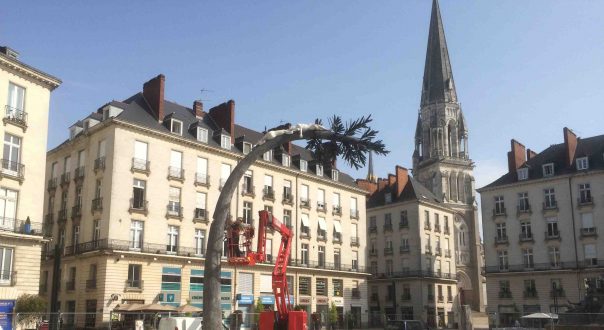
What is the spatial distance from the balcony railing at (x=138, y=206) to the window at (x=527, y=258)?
33821 millimetres

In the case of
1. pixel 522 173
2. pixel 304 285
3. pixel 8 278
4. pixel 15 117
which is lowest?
pixel 304 285

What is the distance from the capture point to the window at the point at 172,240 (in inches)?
1626

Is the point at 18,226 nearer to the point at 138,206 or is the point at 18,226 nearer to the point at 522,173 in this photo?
the point at 138,206

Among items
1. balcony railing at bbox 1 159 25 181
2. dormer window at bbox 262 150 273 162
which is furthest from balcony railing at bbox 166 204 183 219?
balcony railing at bbox 1 159 25 181

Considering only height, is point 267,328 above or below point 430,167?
below

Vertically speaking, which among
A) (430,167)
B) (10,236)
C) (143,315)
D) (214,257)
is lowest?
(143,315)

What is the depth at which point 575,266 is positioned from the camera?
Result: 50688 mm

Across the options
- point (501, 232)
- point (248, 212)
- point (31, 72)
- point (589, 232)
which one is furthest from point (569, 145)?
point (31, 72)

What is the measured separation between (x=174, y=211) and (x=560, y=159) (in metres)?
35.3

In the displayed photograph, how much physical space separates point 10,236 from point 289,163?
27.1 metres

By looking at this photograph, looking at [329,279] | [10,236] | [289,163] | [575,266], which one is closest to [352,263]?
[329,279]

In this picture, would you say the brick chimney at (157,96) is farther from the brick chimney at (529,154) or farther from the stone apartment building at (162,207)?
the brick chimney at (529,154)

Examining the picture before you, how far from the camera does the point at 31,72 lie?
3094 centimetres

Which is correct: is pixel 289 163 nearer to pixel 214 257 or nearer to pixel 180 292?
pixel 180 292
